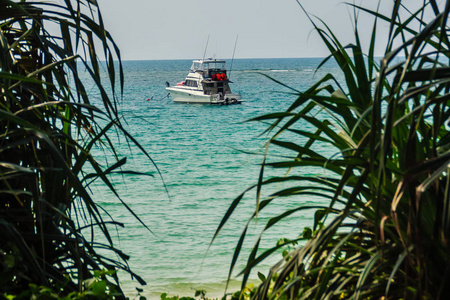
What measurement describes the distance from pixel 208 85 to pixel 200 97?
800mm

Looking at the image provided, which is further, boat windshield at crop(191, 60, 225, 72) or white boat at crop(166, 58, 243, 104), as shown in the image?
white boat at crop(166, 58, 243, 104)

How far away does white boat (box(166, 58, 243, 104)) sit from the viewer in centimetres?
3067

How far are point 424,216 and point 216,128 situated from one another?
21445 millimetres

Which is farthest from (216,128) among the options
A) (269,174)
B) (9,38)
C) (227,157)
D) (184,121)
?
(9,38)

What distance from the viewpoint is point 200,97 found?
32.0 meters

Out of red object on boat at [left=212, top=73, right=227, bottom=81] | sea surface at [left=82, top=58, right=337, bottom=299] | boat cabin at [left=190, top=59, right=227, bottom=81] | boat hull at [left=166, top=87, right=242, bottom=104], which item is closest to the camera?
sea surface at [left=82, top=58, right=337, bottom=299]

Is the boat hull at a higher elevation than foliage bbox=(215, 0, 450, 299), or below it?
below

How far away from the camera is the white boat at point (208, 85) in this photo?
30670 millimetres

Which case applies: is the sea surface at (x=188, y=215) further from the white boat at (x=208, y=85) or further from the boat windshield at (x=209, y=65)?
the white boat at (x=208, y=85)

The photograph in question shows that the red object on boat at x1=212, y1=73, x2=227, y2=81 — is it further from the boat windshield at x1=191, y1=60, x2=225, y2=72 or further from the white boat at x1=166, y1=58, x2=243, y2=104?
the boat windshield at x1=191, y1=60, x2=225, y2=72

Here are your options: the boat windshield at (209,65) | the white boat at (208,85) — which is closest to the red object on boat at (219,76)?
the white boat at (208,85)

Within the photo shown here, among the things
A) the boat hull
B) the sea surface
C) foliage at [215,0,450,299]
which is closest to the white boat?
the boat hull

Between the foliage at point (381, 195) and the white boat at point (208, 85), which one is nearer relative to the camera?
the foliage at point (381, 195)

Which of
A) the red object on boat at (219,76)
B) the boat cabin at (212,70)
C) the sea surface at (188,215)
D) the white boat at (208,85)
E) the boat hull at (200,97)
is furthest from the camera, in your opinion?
the boat hull at (200,97)
